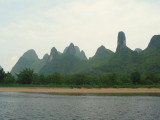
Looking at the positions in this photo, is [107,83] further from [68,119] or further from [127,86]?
[68,119]

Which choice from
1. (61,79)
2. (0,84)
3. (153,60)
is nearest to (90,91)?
(61,79)

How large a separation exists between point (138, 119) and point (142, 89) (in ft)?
226

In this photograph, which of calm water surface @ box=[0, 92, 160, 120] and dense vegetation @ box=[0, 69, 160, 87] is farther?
dense vegetation @ box=[0, 69, 160, 87]

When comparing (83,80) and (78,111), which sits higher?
(83,80)

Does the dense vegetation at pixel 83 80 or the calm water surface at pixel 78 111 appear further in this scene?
the dense vegetation at pixel 83 80

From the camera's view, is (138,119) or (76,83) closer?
(138,119)

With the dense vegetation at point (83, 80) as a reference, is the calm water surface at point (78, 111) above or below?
below

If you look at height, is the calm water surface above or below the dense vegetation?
below

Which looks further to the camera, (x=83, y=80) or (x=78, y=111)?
(x=83, y=80)

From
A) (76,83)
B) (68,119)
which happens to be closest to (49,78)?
(76,83)

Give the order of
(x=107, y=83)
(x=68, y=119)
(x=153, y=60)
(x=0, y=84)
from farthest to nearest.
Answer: (x=153, y=60)
(x=0, y=84)
(x=107, y=83)
(x=68, y=119)

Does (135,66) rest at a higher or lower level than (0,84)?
higher

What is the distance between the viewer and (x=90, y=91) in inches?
3880

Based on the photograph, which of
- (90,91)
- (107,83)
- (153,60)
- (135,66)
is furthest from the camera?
(135,66)
